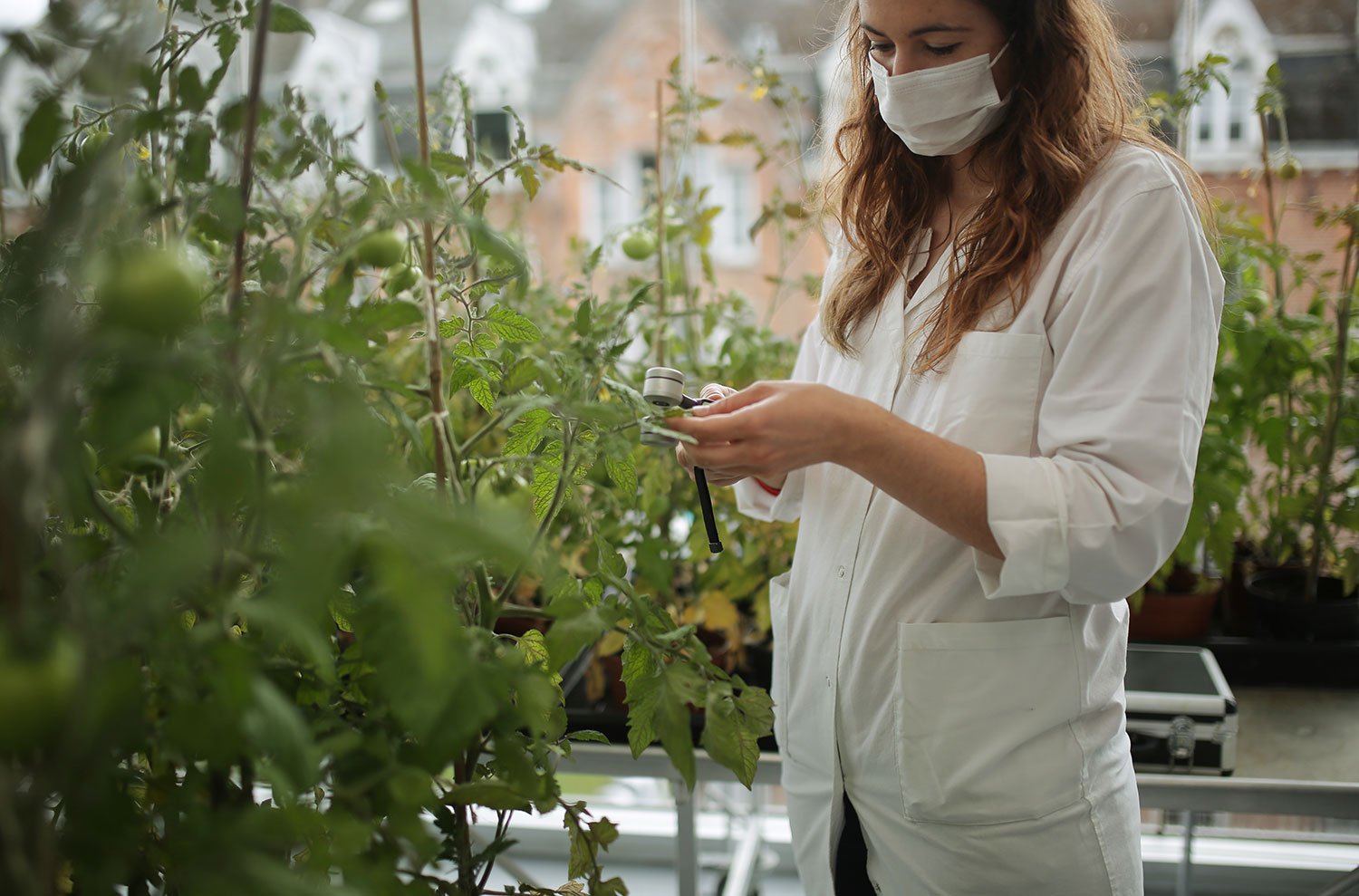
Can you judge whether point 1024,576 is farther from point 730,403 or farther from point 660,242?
point 660,242

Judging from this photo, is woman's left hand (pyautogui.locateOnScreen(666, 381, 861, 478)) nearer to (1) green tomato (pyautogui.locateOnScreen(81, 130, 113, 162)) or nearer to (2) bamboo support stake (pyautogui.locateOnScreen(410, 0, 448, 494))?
(2) bamboo support stake (pyautogui.locateOnScreen(410, 0, 448, 494))

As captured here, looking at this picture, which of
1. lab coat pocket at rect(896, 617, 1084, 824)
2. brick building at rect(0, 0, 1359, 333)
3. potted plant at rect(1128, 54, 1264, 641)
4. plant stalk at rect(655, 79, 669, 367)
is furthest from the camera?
brick building at rect(0, 0, 1359, 333)

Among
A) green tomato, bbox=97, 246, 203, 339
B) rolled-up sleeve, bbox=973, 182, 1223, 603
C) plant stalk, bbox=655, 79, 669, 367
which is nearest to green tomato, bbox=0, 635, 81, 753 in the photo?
green tomato, bbox=97, 246, 203, 339

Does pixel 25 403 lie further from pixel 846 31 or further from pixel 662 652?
pixel 846 31

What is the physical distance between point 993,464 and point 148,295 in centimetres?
68

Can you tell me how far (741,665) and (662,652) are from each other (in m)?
1.01

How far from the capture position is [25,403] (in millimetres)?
375

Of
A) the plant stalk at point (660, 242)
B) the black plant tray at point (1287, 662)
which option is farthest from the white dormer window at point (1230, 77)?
the plant stalk at point (660, 242)

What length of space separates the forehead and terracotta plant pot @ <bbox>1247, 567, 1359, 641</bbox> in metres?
1.34

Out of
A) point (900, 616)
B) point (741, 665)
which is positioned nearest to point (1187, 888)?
point (741, 665)

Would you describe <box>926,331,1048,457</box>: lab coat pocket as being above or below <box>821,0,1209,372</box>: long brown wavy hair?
below

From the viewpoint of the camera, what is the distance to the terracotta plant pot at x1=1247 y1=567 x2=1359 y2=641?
5.48 ft

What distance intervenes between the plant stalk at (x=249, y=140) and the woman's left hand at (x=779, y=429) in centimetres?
39

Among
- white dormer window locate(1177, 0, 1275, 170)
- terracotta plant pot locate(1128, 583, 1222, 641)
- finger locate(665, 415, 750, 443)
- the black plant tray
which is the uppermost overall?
white dormer window locate(1177, 0, 1275, 170)
